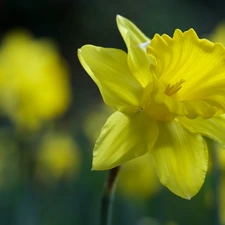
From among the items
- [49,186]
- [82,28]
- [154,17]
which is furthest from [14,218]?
[82,28]

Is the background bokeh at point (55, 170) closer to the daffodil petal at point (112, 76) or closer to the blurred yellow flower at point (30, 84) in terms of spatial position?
the blurred yellow flower at point (30, 84)

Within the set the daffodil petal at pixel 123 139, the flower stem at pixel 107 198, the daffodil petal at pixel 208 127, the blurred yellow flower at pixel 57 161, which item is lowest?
the blurred yellow flower at pixel 57 161

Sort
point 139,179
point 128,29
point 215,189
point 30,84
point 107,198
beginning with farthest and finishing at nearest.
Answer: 1. point 30,84
2. point 139,179
3. point 215,189
4. point 128,29
5. point 107,198

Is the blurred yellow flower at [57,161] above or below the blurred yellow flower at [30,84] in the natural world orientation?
below

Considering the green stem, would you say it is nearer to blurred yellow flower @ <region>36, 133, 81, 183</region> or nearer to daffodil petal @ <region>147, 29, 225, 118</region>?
daffodil petal @ <region>147, 29, 225, 118</region>

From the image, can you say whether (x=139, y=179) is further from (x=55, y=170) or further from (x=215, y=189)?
(x=215, y=189)

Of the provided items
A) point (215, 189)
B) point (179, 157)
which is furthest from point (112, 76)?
point (215, 189)

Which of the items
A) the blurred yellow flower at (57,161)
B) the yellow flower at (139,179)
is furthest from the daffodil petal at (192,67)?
the blurred yellow flower at (57,161)
